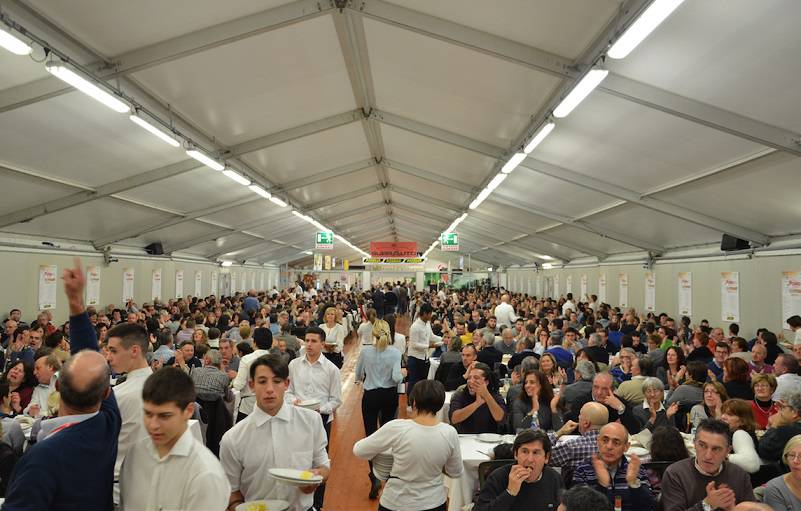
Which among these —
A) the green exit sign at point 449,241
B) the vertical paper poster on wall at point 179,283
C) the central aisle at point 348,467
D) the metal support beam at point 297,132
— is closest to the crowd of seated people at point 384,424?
the central aisle at point 348,467

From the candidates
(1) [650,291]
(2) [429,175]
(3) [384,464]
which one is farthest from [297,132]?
(1) [650,291]

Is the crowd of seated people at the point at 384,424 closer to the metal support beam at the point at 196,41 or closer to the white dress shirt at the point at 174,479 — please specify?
the white dress shirt at the point at 174,479

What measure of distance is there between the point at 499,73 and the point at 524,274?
26.4m

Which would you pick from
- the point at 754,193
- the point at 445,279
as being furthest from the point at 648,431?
the point at 445,279

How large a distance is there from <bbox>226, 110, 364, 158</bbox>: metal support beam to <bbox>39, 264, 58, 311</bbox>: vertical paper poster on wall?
577cm

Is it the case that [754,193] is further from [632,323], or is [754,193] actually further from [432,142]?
[432,142]

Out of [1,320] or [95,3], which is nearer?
[95,3]

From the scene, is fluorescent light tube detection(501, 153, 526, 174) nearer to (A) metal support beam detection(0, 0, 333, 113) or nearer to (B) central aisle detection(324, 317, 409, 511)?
(A) metal support beam detection(0, 0, 333, 113)

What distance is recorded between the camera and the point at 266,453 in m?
2.71

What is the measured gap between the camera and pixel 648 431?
16.9 feet

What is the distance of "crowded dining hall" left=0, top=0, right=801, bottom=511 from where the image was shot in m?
2.76

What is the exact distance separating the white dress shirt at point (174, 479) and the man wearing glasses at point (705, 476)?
2.76m

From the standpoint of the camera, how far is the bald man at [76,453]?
184cm

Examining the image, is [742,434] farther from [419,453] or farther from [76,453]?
[76,453]
